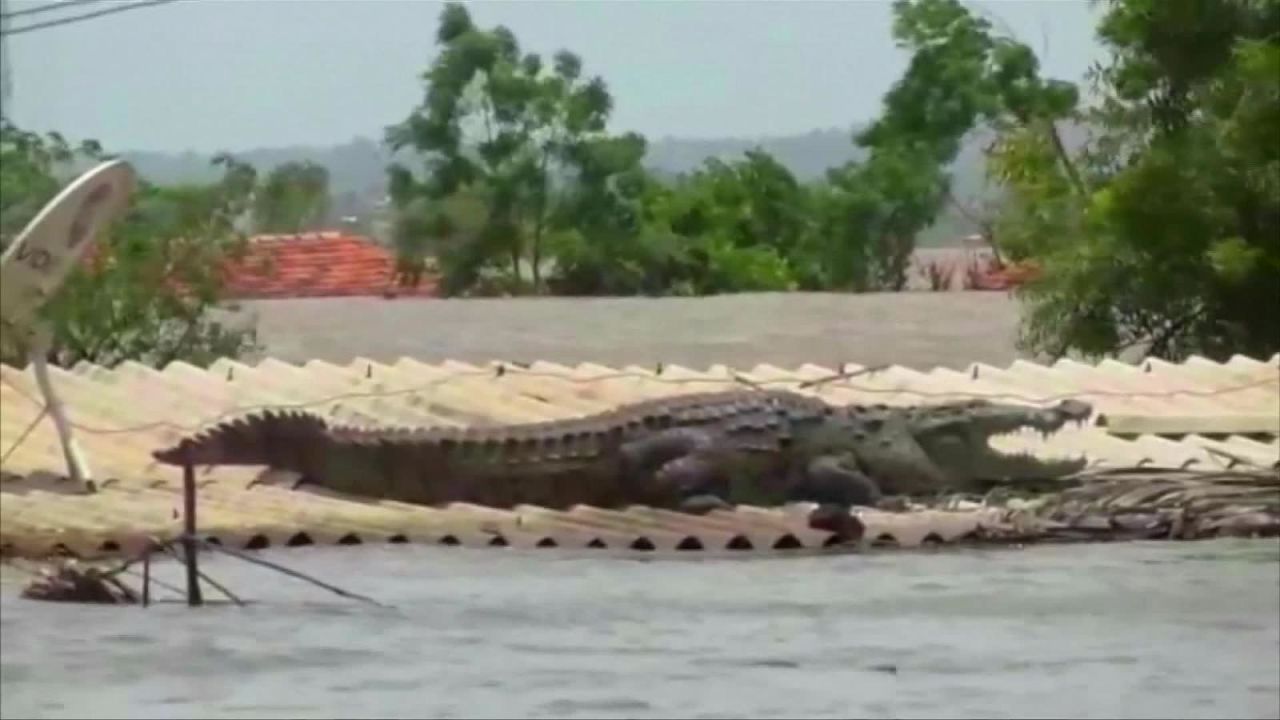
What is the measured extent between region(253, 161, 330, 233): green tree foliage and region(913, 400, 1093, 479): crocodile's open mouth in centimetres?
101

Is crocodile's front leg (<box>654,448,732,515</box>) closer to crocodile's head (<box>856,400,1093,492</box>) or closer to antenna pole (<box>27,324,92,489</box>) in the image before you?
crocodile's head (<box>856,400,1093,492</box>)

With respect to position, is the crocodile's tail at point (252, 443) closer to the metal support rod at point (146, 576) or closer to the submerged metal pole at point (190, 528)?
the submerged metal pole at point (190, 528)

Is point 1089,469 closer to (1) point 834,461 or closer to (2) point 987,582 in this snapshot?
(1) point 834,461

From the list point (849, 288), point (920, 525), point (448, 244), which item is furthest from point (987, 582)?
point (849, 288)

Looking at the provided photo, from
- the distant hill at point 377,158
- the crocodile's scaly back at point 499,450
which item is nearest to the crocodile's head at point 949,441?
the crocodile's scaly back at point 499,450

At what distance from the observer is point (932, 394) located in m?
3.50

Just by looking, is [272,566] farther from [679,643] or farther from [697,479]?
[697,479]

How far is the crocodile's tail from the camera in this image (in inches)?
107

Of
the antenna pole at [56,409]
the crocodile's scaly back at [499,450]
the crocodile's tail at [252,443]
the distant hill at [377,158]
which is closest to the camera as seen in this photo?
the antenna pole at [56,409]

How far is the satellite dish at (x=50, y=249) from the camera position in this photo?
204 cm

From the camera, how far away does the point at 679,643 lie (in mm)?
1943

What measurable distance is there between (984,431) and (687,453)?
367 millimetres

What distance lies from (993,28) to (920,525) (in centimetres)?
59

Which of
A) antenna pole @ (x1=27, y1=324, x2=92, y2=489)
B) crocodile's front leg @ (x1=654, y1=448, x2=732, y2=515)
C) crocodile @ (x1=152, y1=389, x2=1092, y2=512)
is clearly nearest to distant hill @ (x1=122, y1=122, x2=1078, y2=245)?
antenna pole @ (x1=27, y1=324, x2=92, y2=489)
